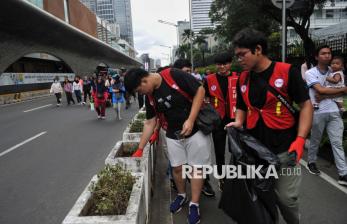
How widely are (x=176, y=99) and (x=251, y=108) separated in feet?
2.79

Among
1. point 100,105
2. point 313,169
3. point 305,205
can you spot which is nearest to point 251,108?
point 305,205

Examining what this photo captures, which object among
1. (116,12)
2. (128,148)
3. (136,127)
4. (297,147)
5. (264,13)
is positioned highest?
(116,12)

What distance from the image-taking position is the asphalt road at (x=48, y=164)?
4.29 metres

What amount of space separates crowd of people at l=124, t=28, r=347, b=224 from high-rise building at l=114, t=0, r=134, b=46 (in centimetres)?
15194

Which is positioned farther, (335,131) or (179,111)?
(335,131)

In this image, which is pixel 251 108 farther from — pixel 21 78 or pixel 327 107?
pixel 21 78

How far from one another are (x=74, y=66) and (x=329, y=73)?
3998cm

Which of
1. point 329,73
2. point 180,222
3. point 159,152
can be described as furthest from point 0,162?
point 329,73

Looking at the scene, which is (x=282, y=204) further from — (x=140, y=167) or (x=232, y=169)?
(x=140, y=167)

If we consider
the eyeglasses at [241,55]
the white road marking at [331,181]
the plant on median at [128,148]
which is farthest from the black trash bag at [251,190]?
the plant on median at [128,148]

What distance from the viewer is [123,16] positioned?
506 ft

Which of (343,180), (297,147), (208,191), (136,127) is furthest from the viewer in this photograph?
(136,127)

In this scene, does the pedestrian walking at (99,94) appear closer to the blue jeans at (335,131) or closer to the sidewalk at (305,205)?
the sidewalk at (305,205)

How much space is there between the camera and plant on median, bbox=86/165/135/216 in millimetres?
2666
